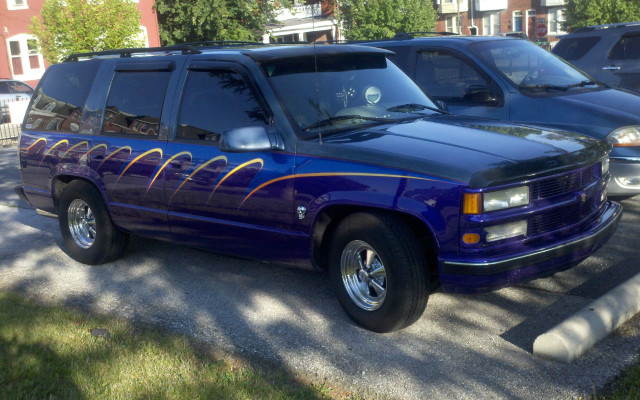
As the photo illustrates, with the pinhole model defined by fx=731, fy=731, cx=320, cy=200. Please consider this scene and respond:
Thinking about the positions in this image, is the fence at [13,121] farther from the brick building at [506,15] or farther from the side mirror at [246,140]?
the brick building at [506,15]

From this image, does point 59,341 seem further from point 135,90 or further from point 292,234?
point 135,90

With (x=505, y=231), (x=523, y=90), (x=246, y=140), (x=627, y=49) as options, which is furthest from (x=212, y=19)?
(x=505, y=231)

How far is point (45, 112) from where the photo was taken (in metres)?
6.85

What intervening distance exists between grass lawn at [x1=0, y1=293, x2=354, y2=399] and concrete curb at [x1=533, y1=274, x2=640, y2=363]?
1.19 meters

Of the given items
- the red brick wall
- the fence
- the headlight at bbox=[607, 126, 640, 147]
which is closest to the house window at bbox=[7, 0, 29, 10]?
the fence

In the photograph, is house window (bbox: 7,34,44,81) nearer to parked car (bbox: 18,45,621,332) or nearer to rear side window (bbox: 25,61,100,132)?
rear side window (bbox: 25,61,100,132)

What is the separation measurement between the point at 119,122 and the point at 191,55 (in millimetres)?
919

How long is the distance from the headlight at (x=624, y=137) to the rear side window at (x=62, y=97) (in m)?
4.75

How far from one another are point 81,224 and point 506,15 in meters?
53.4

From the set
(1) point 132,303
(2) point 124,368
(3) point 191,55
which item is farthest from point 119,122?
→ (2) point 124,368

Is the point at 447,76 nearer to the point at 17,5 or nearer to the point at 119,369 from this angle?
the point at 119,369

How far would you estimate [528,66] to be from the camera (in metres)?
7.77

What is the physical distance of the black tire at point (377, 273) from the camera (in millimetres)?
4363

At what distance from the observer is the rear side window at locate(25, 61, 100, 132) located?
21.5ft
